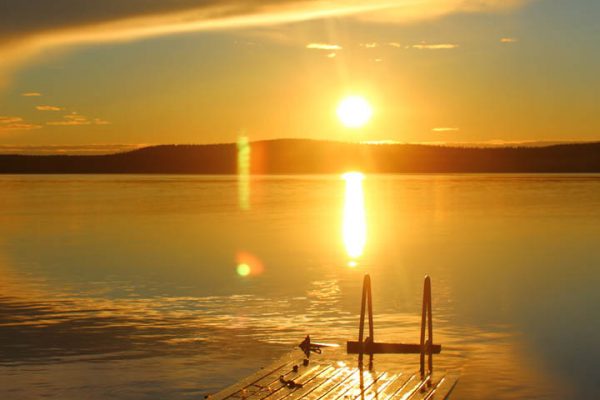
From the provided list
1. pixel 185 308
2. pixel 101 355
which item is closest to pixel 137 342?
pixel 101 355

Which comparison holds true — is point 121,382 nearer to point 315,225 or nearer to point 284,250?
point 284,250

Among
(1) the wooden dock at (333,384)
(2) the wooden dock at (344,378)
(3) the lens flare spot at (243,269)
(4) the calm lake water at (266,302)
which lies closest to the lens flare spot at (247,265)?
(3) the lens flare spot at (243,269)

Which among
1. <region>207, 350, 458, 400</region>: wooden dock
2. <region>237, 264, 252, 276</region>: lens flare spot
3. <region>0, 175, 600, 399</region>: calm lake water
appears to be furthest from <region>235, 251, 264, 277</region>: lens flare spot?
<region>207, 350, 458, 400</region>: wooden dock

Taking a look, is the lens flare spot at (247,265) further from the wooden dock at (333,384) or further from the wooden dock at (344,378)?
the wooden dock at (333,384)

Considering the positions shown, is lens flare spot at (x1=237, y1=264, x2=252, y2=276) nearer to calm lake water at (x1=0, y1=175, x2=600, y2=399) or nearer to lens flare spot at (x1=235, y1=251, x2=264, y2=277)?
lens flare spot at (x1=235, y1=251, x2=264, y2=277)

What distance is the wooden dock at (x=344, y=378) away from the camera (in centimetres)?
1498

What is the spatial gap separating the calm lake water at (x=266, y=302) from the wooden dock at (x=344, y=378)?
91 centimetres

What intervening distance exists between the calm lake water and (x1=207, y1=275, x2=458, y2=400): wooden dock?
906 millimetres

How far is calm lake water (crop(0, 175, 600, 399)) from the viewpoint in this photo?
714 inches

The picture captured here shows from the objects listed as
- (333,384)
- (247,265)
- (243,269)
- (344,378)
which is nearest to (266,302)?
(243,269)

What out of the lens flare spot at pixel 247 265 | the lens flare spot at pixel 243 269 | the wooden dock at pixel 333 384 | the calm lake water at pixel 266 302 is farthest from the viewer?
the lens flare spot at pixel 247 265

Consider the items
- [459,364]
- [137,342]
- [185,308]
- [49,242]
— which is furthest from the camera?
[49,242]

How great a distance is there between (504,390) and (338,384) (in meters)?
3.68

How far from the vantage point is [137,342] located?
67.6 ft
